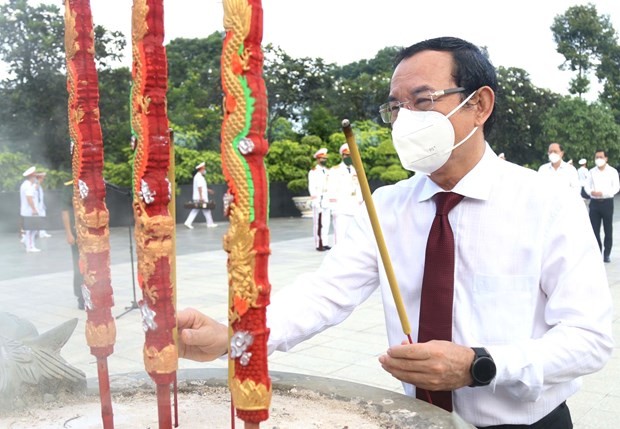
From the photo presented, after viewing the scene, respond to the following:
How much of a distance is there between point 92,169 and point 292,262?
7908 millimetres

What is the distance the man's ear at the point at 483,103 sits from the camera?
169cm

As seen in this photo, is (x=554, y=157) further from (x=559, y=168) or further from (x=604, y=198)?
(x=604, y=198)

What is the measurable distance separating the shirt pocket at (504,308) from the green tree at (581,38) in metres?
31.0

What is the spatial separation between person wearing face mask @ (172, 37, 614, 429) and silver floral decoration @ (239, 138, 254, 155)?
584 millimetres

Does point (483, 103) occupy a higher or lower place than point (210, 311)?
higher

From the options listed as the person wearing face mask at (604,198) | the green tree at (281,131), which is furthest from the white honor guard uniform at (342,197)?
the green tree at (281,131)

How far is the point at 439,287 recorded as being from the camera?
64.0 inches

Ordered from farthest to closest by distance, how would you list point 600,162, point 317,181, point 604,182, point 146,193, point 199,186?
point 199,186 < point 317,181 < point 600,162 < point 604,182 < point 146,193

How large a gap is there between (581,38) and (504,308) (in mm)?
32656

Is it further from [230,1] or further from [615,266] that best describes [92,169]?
[615,266]

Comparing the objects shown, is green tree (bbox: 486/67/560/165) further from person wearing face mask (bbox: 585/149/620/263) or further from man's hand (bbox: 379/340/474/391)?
man's hand (bbox: 379/340/474/391)

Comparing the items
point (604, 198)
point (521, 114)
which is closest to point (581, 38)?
point (521, 114)

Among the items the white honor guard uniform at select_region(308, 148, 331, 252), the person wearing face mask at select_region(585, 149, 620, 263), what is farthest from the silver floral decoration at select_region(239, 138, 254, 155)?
the white honor guard uniform at select_region(308, 148, 331, 252)

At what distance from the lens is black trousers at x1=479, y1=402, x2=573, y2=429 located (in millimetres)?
1598
